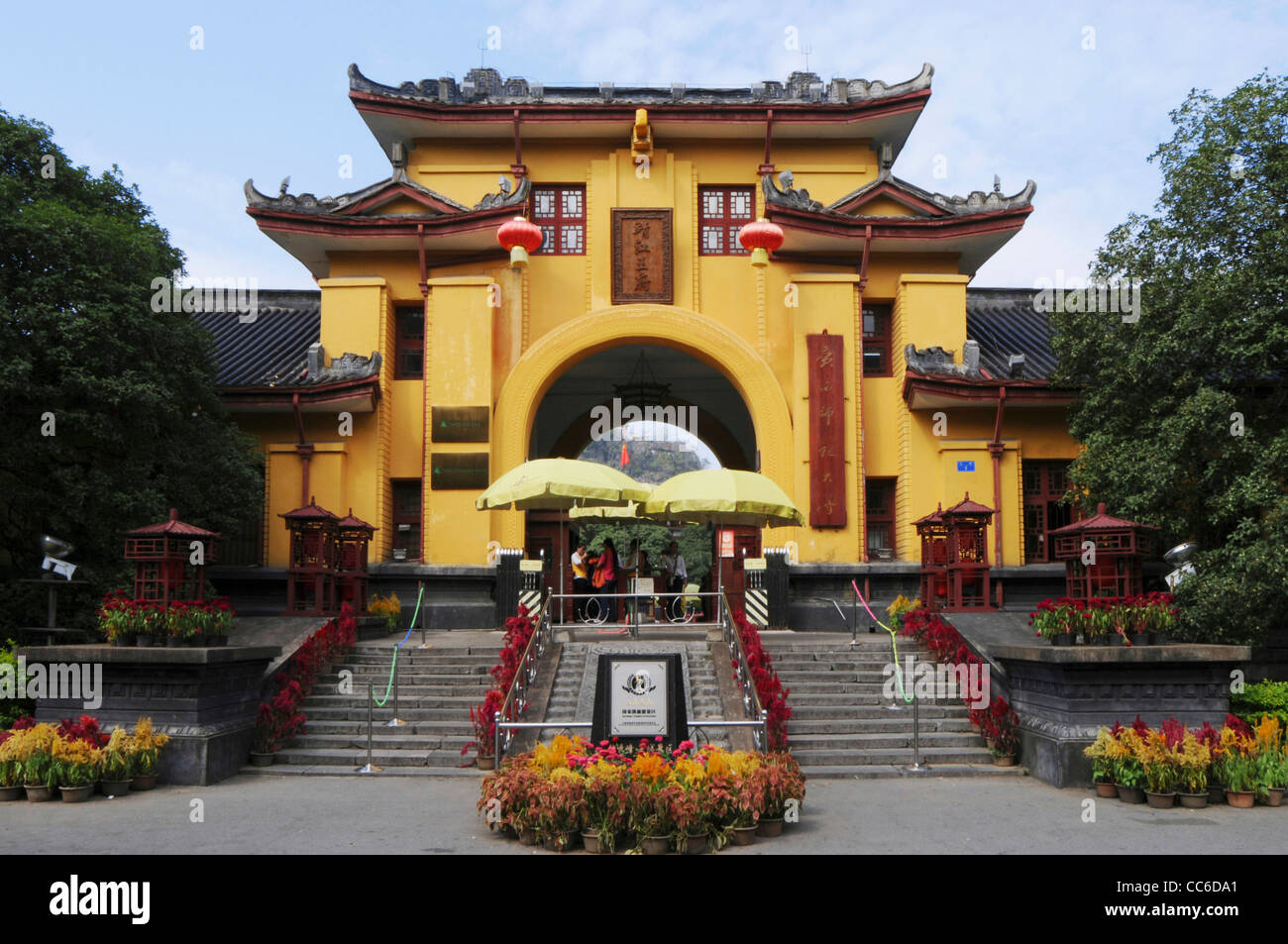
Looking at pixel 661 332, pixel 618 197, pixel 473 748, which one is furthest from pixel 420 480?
pixel 473 748

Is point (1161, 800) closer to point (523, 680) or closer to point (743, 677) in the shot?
point (743, 677)

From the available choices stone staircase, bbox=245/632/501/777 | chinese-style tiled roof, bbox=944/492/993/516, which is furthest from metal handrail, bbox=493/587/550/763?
chinese-style tiled roof, bbox=944/492/993/516

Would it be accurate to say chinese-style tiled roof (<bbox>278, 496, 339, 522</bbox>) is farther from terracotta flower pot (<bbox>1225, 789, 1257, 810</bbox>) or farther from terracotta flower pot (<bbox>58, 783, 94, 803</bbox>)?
terracotta flower pot (<bbox>1225, 789, 1257, 810</bbox>)

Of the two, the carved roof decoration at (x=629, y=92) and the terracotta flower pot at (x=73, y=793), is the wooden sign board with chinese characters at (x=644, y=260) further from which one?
the terracotta flower pot at (x=73, y=793)

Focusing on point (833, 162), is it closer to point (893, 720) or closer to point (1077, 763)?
point (893, 720)

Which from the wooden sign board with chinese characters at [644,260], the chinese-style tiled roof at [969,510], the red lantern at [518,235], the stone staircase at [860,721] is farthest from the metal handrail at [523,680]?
the wooden sign board with chinese characters at [644,260]

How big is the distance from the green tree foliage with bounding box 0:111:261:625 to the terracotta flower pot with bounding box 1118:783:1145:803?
12.3 m

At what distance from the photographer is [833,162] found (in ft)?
71.8

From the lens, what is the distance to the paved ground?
26.8 feet

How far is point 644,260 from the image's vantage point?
68.5 feet

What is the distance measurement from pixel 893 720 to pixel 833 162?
12893mm

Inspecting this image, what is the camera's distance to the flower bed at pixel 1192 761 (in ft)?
32.2

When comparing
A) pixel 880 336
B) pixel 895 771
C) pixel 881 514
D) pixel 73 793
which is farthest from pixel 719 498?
pixel 880 336

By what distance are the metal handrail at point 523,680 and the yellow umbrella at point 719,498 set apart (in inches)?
87.2
